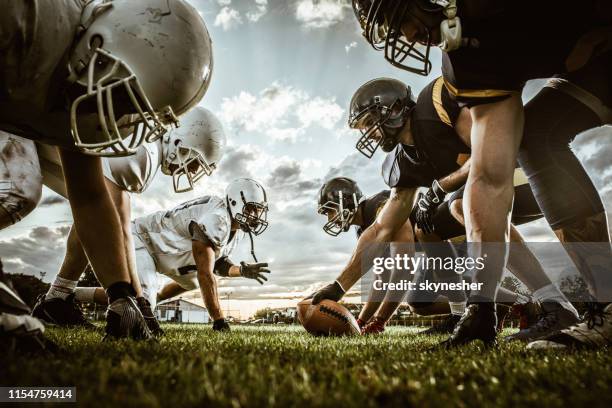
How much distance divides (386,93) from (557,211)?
229cm

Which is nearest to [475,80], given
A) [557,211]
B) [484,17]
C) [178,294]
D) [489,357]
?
[484,17]

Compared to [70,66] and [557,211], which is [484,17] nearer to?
[557,211]

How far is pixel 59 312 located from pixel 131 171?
1.46 metres

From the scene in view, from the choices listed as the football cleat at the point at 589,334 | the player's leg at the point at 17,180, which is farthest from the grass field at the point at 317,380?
the player's leg at the point at 17,180

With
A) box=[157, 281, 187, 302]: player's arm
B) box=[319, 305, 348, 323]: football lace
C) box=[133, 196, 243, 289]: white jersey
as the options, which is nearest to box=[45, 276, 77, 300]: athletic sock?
box=[133, 196, 243, 289]: white jersey

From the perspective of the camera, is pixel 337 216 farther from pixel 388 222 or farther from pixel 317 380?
pixel 317 380

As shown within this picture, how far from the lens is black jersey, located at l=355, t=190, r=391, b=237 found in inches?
227

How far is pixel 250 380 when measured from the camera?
97 cm

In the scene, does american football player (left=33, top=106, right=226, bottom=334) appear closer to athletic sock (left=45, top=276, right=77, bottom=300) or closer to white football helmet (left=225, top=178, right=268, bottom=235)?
athletic sock (left=45, top=276, right=77, bottom=300)

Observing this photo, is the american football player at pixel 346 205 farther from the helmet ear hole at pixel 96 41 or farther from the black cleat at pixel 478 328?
the helmet ear hole at pixel 96 41

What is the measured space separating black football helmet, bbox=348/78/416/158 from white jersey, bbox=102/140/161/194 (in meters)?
2.14

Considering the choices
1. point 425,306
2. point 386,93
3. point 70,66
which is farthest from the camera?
point 425,306

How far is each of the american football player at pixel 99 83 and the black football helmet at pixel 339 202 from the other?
398cm

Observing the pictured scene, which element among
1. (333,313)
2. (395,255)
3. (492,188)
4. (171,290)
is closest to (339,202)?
(395,255)
